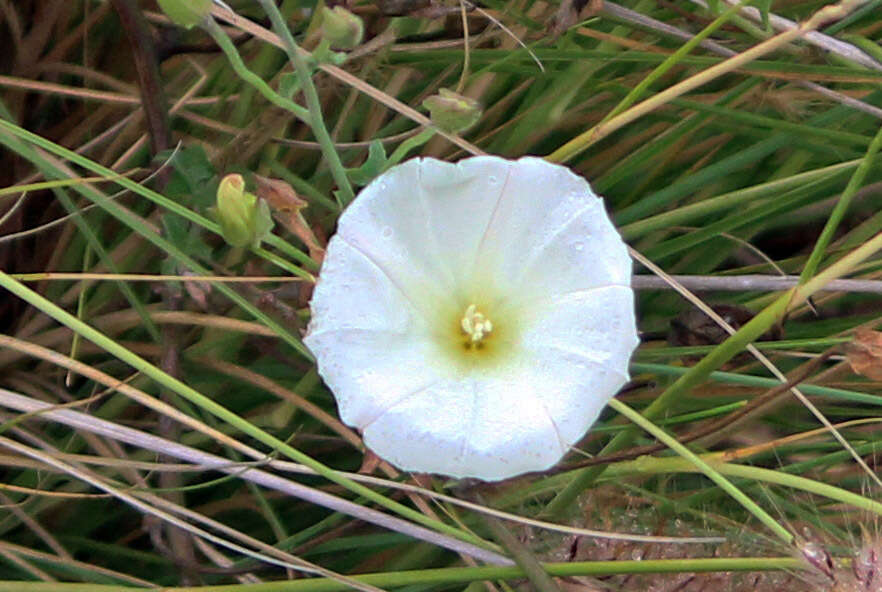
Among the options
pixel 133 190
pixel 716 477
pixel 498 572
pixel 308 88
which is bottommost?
pixel 498 572

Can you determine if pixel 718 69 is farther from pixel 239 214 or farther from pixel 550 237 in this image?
pixel 239 214

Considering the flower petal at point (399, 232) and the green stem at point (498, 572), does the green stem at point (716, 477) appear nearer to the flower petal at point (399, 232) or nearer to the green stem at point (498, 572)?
the green stem at point (498, 572)

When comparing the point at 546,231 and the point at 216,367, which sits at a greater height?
the point at 546,231

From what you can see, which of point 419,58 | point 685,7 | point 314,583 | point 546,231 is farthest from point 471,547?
point 685,7

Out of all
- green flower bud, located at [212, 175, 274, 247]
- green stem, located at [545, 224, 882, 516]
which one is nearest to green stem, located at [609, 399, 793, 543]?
green stem, located at [545, 224, 882, 516]

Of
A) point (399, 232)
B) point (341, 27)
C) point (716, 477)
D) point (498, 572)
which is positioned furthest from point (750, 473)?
point (341, 27)

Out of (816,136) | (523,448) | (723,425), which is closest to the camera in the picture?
(523,448)

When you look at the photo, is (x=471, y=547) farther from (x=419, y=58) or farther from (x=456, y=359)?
(x=419, y=58)

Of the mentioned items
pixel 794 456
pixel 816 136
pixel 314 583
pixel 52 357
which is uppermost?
pixel 816 136
